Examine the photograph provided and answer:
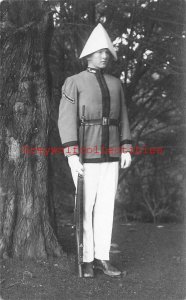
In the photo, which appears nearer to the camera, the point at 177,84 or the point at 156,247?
the point at 156,247

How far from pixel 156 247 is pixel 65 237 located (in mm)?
839

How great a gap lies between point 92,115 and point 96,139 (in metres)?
0.18

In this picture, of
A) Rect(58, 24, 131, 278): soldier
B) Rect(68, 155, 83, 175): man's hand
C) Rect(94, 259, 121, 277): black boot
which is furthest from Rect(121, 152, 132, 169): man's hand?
Rect(94, 259, 121, 277): black boot

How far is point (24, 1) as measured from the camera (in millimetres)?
3896

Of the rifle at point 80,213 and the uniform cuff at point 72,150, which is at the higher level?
the uniform cuff at point 72,150

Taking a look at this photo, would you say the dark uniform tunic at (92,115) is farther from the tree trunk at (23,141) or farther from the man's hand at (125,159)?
the tree trunk at (23,141)

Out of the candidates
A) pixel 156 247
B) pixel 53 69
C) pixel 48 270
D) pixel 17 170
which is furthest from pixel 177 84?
pixel 48 270

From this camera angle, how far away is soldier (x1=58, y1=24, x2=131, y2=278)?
3440mm

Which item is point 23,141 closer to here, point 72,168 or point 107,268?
point 72,168

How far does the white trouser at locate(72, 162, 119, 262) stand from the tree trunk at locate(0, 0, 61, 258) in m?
0.37

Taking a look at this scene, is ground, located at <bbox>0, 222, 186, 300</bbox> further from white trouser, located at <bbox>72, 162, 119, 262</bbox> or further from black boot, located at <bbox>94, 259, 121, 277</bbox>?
white trouser, located at <bbox>72, 162, 119, 262</bbox>

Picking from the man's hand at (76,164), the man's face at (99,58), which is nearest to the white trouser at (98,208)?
the man's hand at (76,164)

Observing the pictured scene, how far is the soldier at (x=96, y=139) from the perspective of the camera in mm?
3440

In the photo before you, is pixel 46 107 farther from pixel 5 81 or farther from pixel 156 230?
pixel 156 230
